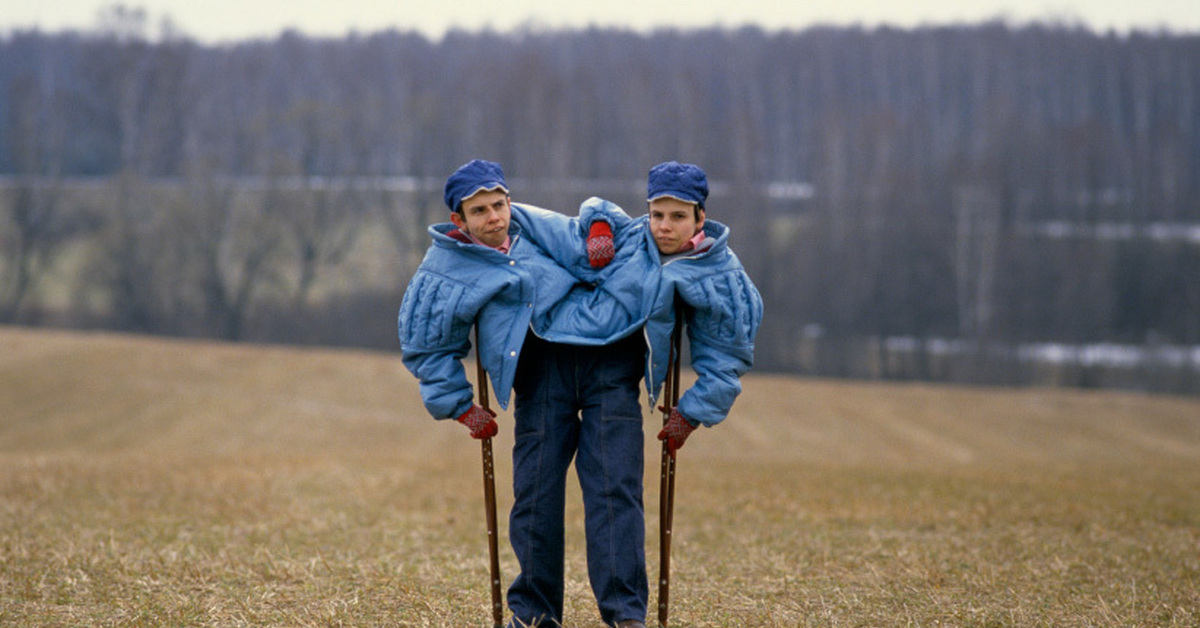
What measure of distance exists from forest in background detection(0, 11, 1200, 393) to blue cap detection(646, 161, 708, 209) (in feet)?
122

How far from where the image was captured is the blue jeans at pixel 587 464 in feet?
16.8

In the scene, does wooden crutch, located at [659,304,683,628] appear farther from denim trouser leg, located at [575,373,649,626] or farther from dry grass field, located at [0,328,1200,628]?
dry grass field, located at [0,328,1200,628]

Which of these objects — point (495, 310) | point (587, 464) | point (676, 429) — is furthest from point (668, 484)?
point (495, 310)

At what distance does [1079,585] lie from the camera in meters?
6.82

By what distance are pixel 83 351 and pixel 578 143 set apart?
89.4 feet

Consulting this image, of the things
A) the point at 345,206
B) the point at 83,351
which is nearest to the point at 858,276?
the point at 345,206

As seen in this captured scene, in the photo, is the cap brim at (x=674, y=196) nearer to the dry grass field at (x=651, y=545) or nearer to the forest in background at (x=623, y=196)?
the dry grass field at (x=651, y=545)

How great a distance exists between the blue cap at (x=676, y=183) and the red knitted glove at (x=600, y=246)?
0.24 m

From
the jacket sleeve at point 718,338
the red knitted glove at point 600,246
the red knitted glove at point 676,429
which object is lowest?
the red knitted glove at point 676,429

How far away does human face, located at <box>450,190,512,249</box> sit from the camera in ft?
17.0

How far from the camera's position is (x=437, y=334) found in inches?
202

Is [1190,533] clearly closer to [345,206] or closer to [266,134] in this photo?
[345,206]

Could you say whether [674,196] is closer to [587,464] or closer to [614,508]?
[587,464]

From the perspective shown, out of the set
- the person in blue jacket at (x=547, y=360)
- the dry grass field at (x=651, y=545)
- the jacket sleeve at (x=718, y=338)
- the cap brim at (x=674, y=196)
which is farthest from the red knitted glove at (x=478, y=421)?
the cap brim at (x=674, y=196)
